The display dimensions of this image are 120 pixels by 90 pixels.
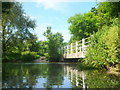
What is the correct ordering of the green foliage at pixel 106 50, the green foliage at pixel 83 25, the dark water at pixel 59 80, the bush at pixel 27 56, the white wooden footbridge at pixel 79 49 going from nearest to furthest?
the dark water at pixel 59 80, the green foliage at pixel 106 50, the white wooden footbridge at pixel 79 49, the green foliage at pixel 83 25, the bush at pixel 27 56

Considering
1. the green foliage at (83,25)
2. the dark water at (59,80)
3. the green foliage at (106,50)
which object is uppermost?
Result: the green foliage at (83,25)

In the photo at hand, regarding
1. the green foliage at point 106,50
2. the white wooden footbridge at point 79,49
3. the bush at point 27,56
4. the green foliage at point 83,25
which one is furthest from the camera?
the bush at point 27,56

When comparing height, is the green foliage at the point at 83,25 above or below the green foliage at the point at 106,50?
above

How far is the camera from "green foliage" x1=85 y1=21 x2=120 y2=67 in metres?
5.90

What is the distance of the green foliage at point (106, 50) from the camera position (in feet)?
19.4

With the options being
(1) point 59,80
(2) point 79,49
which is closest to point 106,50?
(1) point 59,80

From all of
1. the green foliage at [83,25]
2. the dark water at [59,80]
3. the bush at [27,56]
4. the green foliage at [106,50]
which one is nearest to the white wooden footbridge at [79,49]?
the green foliage at [106,50]

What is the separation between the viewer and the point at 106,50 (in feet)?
20.7

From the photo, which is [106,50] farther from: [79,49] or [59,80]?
[79,49]

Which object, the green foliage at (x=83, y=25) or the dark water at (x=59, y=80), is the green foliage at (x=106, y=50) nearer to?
the dark water at (x=59, y=80)

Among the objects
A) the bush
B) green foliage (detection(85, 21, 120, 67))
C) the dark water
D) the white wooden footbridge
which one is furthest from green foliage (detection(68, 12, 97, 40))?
the dark water

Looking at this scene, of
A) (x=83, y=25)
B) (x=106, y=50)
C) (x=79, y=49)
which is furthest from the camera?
(x=83, y=25)

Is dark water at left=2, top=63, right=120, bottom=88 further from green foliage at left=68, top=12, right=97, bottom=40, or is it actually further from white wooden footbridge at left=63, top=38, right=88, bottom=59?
green foliage at left=68, top=12, right=97, bottom=40

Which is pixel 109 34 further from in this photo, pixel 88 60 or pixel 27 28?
pixel 27 28
